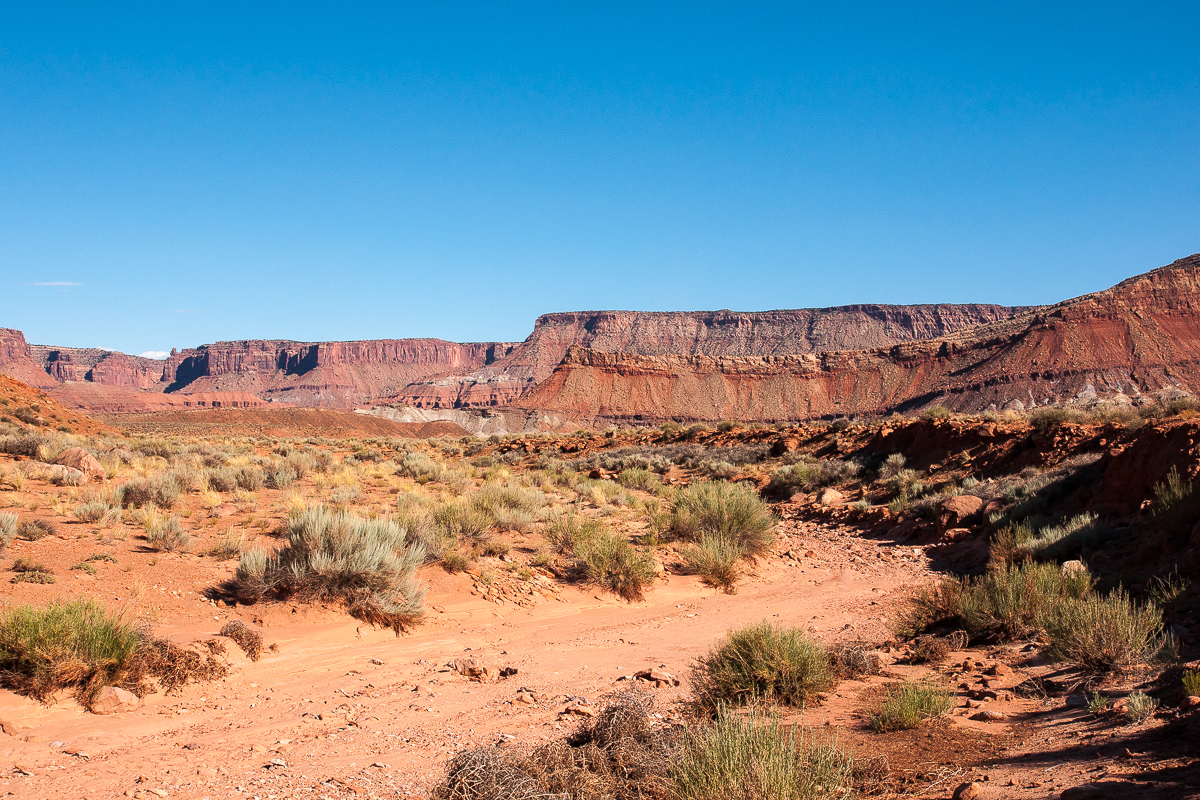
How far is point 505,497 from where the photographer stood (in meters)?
13.8

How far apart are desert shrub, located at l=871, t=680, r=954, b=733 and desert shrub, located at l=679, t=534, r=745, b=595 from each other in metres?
5.51

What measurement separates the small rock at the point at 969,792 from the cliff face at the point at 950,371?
56415 mm

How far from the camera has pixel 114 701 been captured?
4941 mm

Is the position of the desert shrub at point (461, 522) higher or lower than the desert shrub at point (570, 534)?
higher

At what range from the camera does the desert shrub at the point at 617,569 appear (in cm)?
969

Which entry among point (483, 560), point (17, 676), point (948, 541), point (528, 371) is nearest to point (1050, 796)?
point (17, 676)

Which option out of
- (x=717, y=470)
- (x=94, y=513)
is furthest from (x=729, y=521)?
(x=717, y=470)

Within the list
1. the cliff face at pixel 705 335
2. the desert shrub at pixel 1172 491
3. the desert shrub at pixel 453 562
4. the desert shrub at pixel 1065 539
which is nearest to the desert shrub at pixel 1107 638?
the desert shrub at pixel 1172 491

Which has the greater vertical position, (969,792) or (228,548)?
(969,792)

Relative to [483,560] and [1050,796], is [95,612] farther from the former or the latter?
[1050,796]

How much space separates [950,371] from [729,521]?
2991 inches

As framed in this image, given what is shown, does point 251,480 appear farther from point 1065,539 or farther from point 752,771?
point 1065,539

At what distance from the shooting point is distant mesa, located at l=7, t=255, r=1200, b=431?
220 feet

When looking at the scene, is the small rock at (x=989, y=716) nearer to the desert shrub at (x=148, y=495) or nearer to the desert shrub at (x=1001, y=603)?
the desert shrub at (x=1001, y=603)
